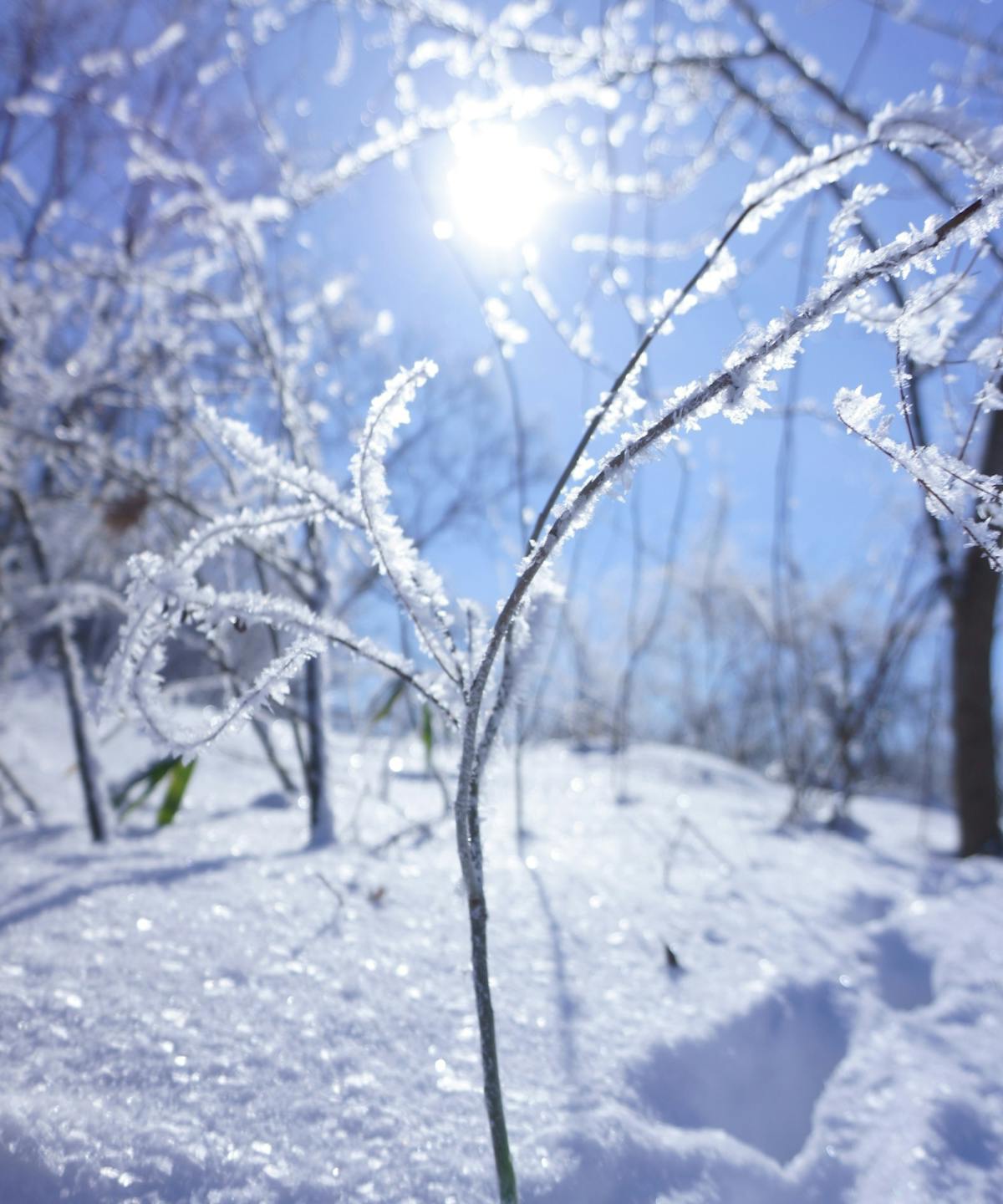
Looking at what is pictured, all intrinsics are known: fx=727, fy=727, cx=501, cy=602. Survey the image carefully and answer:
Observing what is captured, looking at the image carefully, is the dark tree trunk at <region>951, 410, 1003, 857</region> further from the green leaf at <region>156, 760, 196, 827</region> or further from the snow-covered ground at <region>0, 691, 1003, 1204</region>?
the green leaf at <region>156, 760, 196, 827</region>

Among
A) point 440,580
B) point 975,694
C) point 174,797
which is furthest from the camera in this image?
point 975,694

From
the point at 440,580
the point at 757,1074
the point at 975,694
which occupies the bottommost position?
the point at 757,1074

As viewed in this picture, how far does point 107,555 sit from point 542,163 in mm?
1642

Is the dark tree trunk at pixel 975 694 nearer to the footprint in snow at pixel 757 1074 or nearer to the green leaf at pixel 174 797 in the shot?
the footprint in snow at pixel 757 1074

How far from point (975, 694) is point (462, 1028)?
2.04 metres

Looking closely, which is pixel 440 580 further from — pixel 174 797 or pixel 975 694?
pixel 975 694

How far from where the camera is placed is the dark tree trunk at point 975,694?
2082mm

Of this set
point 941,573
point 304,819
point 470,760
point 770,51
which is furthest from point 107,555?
point 941,573

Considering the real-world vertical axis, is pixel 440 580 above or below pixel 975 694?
above

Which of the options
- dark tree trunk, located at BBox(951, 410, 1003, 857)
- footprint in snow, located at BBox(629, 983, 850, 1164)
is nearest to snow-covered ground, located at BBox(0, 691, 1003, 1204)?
footprint in snow, located at BBox(629, 983, 850, 1164)

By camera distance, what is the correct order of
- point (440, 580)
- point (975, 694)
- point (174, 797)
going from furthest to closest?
1. point (975, 694)
2. point (174, 797)
3. point (440, 580)

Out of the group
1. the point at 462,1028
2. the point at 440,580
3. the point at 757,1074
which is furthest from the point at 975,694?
the point at 440,580

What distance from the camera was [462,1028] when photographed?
28.7 inches

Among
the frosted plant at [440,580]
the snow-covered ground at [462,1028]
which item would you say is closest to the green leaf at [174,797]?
the snow-covered ground at [462,1028]
